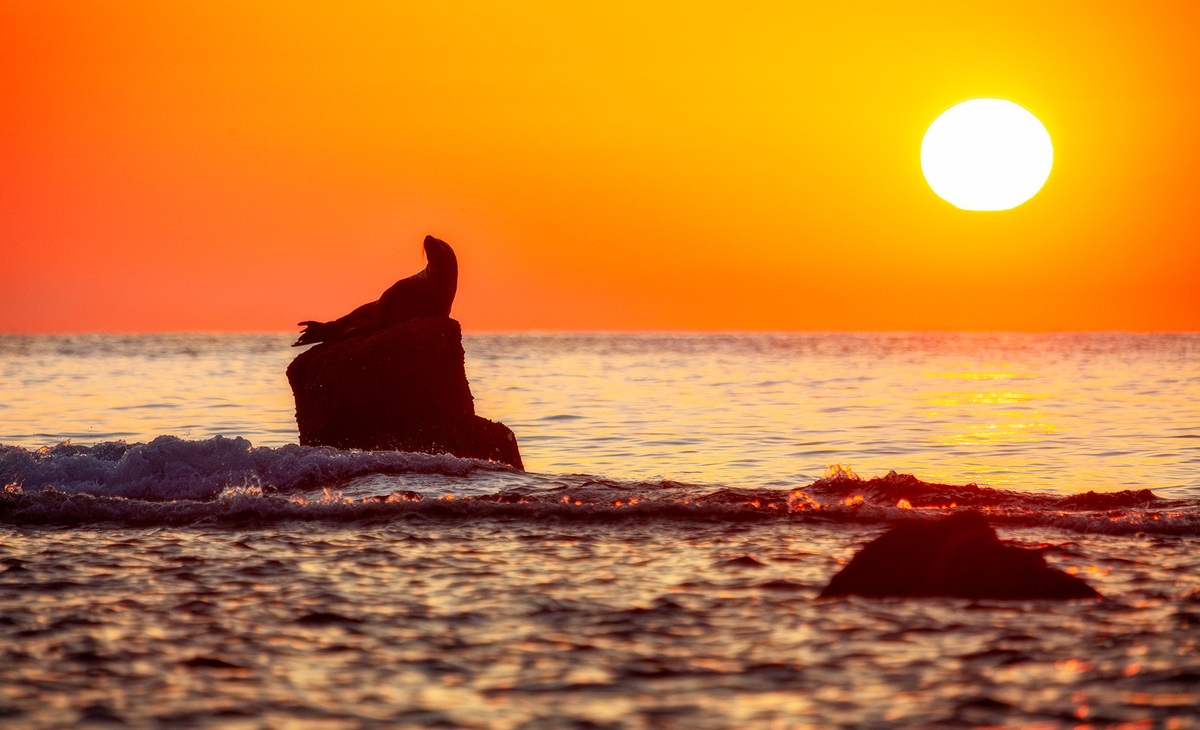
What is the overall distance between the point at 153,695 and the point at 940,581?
6944 mm

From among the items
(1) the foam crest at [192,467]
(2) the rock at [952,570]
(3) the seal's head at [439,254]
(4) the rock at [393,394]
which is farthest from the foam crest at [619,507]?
(3) the seal's head at [439,254]

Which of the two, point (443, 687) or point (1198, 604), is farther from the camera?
point (1198, 604)

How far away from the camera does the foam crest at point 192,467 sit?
18844 mm

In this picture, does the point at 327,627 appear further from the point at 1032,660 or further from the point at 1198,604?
the point at 1198,604

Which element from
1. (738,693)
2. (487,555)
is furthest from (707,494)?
(738,693)

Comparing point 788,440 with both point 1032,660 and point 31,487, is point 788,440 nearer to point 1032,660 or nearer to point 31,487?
point 31,487

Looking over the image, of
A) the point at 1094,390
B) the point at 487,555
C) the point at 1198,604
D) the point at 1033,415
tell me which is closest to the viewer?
the point at 1198,604

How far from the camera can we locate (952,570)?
11312 millimetres

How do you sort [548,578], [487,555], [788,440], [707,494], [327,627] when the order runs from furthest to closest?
1. [788,440]
2. [707,494]
3. [487,555]
4. [548,578]
5. [327,627]

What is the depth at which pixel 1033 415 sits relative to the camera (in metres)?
36.4

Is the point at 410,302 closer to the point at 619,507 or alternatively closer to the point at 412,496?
the point at 412,496

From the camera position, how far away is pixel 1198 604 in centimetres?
1096

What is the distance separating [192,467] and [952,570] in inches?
515

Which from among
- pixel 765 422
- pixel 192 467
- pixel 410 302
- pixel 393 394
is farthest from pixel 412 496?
pixel 765 422
